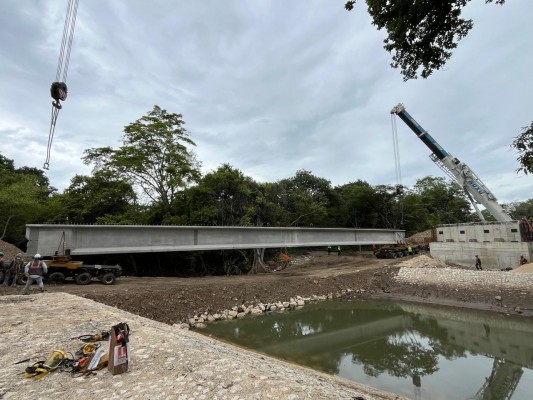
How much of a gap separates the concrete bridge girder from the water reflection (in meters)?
7.35

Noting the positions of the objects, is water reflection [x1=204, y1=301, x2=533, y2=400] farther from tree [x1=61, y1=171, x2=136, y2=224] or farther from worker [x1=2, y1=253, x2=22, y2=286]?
tree [x1=61, y1=171, x2=136, y2=224]

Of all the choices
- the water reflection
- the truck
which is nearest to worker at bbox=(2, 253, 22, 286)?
the truck

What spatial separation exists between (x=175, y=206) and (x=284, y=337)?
607 inches

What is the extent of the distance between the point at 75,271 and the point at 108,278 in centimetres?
162

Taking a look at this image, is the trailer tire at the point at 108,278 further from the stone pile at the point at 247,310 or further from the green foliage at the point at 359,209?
the green foliage at the point at 359,209

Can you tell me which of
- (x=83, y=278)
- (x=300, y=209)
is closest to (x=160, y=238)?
(x=83, y=278)

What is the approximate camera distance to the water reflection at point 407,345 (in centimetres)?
760

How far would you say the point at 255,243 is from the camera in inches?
861

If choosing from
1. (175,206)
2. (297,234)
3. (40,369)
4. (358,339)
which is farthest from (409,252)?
(40,369)

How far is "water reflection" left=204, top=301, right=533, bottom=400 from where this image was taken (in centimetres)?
760

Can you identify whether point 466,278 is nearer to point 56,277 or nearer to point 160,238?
point 160,238

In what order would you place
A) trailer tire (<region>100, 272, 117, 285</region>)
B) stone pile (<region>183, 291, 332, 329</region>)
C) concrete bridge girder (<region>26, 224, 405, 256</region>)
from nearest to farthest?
stone pile (<region>183, 291, 332, 329</region>) < trailer tire (<region>100, 272, 117, 285</region>) < concrete bridge girder (<region>26, 224, 405, 256</region>)

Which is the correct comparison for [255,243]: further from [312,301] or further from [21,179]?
[21,179]

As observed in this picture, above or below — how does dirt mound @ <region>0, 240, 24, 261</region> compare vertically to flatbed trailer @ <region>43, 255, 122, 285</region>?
above
